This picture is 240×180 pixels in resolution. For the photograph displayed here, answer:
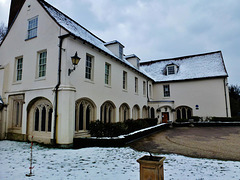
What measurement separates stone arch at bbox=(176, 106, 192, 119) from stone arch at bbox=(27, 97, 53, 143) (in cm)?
1915

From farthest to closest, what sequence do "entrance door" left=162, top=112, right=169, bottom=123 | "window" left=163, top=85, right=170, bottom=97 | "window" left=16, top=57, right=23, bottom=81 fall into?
1. "window" left=163, top=85, right=170, bottom=97
2. "entrance door" left=162, top=112, right=169, bottom=123
3. "window" left=16, top=57, right=23, bottom=81

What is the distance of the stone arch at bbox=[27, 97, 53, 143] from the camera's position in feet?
33.8

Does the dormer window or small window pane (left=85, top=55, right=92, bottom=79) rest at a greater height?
the dormer window

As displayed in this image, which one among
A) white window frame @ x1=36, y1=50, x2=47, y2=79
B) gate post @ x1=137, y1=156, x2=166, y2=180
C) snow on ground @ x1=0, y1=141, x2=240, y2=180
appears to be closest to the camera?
gate post @ x1=137, y1=156, x2=166, y2=180

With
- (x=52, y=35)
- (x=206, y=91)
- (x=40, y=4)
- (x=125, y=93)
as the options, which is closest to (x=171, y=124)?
(x=206, y=91)

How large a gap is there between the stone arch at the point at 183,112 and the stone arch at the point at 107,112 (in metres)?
13.5

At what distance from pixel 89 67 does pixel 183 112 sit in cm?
1750

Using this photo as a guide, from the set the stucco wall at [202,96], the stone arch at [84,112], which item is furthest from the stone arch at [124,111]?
the stucco wall at [202,96]

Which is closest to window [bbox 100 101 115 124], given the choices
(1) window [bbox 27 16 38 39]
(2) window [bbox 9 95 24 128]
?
(2) window [bbox 9 95 24 128]

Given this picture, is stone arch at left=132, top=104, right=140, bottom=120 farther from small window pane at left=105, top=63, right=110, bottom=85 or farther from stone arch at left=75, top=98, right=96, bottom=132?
stone arch at left=75, top=98, right=96, bottom=132

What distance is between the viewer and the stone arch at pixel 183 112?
23.8 meters

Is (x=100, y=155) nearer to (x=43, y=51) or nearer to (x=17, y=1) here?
(x=43, y=51)

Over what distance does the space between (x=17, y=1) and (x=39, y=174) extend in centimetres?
1589

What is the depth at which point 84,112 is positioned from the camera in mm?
11055
